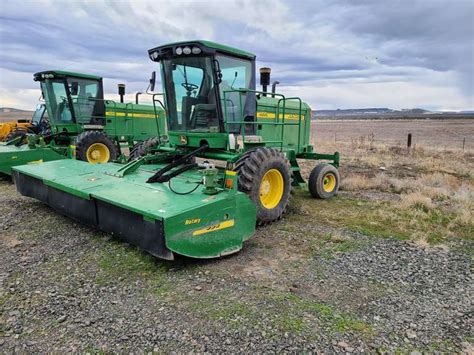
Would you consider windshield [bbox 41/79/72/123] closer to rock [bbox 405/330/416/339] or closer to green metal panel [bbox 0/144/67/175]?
green metal panel [bbox 0/144/67/175]

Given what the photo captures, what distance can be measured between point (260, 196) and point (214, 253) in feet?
5.54

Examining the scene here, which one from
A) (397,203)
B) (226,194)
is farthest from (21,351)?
(397,203)

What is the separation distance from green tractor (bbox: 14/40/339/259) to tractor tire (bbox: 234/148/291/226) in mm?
16

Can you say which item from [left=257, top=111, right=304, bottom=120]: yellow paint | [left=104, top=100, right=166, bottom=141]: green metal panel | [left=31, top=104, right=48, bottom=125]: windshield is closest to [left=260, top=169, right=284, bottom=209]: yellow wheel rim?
[left=257, top=111, right=304, bottom=120]: yellow paint

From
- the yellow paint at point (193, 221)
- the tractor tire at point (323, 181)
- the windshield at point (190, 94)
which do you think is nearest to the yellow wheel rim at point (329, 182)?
the tractor tire at point (323, 181)

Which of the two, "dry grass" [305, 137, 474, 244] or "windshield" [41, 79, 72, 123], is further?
"windshield" [41, 79, 72, 123]

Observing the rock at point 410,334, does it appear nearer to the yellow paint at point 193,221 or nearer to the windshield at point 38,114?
the yellow paint at point 193,221

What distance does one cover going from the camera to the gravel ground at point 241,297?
295cm

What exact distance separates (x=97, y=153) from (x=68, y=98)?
1.98m

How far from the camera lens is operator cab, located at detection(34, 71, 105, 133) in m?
10.9

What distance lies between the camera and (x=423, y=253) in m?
4.79

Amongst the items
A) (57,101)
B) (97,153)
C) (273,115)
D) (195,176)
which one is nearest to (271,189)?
(195,176)

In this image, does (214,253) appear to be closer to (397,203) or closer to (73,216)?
(73,216)

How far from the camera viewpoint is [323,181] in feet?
25.4
